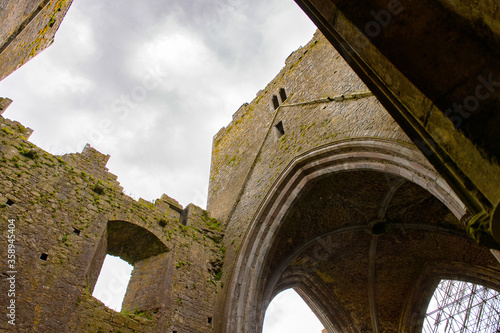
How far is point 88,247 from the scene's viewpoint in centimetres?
627

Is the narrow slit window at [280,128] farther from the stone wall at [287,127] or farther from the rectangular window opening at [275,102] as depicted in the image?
the rectangular window opening at [275,102]

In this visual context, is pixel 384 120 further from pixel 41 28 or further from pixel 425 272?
pixel 425 272

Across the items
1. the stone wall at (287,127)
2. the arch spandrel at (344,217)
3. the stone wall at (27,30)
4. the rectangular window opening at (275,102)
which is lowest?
the stone wall at (27,30)

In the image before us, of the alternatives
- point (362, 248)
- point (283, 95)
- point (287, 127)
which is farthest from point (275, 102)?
point (362, 248)

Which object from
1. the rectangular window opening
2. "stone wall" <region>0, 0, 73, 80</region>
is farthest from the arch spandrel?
"stone wall" <region>0, 0, 73, 80</region>

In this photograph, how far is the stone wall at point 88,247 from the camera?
5.35m

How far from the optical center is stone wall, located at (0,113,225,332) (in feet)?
17.6

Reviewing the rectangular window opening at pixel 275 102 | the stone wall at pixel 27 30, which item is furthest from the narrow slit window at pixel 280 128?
the stone wall at pixel 27 30

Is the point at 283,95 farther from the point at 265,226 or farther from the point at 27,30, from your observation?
the point at 27,30

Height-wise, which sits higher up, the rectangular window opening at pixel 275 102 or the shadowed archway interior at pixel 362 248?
the rectangular window opening at pixel 275 102

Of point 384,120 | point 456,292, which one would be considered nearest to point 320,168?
point 384,120

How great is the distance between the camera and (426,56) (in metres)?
2.04

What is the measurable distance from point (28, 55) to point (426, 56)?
3172 millimetres

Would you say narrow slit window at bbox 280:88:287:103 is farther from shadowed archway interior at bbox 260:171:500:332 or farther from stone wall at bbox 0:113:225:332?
stone wall at bbox 0:113:225:332
